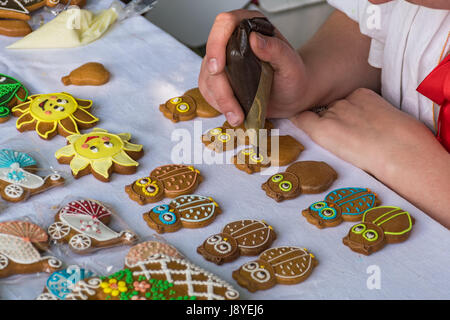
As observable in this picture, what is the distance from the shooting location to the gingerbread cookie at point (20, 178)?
0.86m

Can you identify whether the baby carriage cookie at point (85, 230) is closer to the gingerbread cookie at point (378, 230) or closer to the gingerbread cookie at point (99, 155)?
the gingerbread cookie at point (99, 155)

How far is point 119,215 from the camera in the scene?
0.85m

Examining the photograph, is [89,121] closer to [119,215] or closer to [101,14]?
[119,215]

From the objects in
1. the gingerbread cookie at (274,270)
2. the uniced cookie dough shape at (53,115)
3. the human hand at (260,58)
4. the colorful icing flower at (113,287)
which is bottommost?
the gingerbread cookie at (274,270)

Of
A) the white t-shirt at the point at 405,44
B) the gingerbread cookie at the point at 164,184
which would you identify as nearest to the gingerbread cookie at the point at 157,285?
the gingerbread cookie at the point at 164,184

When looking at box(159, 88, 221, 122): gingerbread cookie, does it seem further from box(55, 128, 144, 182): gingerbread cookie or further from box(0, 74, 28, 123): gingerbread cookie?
box(0, 74, 28, 123): gingerbread cookie

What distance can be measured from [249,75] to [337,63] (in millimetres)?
335

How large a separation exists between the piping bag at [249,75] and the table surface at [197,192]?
0.08 metres

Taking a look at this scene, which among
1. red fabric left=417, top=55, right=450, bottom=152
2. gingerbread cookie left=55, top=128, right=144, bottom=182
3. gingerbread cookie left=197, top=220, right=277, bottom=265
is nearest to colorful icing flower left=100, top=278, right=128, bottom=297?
gingerbread cookie left=197, top=220, right=277, bottom=265

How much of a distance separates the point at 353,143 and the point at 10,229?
555 millimetres

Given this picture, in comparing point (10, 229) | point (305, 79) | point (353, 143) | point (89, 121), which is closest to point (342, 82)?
point (305, 79)

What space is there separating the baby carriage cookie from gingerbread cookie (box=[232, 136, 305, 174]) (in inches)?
9.3

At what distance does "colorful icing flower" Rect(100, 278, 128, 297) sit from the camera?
0.69m

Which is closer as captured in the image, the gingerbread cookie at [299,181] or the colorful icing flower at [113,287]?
the colorful icing flower at [113,287]
